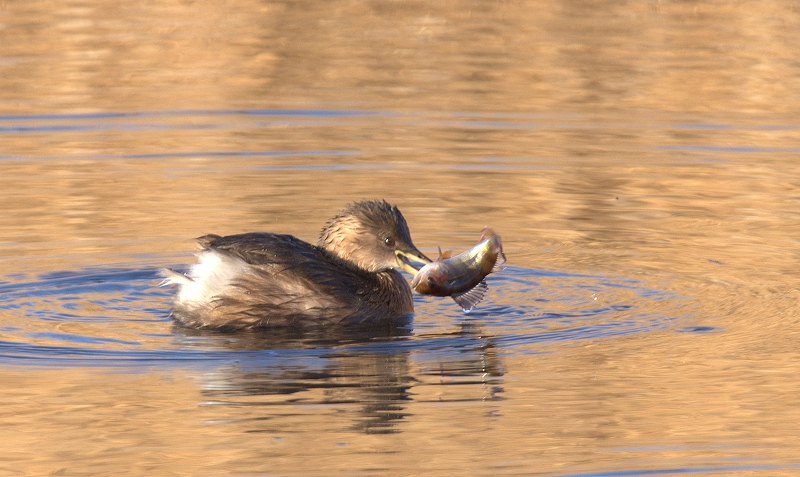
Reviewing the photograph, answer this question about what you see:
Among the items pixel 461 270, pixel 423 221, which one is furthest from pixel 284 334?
pixel 423 221

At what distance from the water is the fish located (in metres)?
0.29

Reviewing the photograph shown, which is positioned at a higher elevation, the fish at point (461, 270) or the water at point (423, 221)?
the fish at point (461, 270)

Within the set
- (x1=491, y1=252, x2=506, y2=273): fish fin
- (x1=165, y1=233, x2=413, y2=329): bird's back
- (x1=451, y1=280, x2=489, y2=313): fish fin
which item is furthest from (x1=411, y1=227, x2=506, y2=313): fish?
(x1=165, y1=233, x2=413, y2=329): bird's back

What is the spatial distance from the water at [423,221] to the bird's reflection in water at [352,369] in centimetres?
3

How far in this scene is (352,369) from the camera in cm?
767

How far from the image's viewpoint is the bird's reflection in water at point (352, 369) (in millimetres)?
7027

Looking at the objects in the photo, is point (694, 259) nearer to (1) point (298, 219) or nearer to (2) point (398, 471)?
(1) point (298, 219)

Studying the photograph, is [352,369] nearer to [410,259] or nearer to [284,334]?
[284,334]

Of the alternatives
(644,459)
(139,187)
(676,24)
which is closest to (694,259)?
(644,459)

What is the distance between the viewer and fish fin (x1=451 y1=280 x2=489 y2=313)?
340 inches

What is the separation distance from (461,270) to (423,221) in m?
3.02

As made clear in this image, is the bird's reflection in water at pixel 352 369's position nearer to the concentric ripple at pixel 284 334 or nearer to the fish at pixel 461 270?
the concentric ripple at pixel 284 334

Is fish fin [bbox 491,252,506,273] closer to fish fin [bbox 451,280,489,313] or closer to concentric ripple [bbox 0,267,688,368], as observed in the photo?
fish fin [bbox 451,280,489,313]

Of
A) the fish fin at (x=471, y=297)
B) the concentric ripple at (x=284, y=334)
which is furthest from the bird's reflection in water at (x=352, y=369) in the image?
the fish fin at (x=471, y=297)
